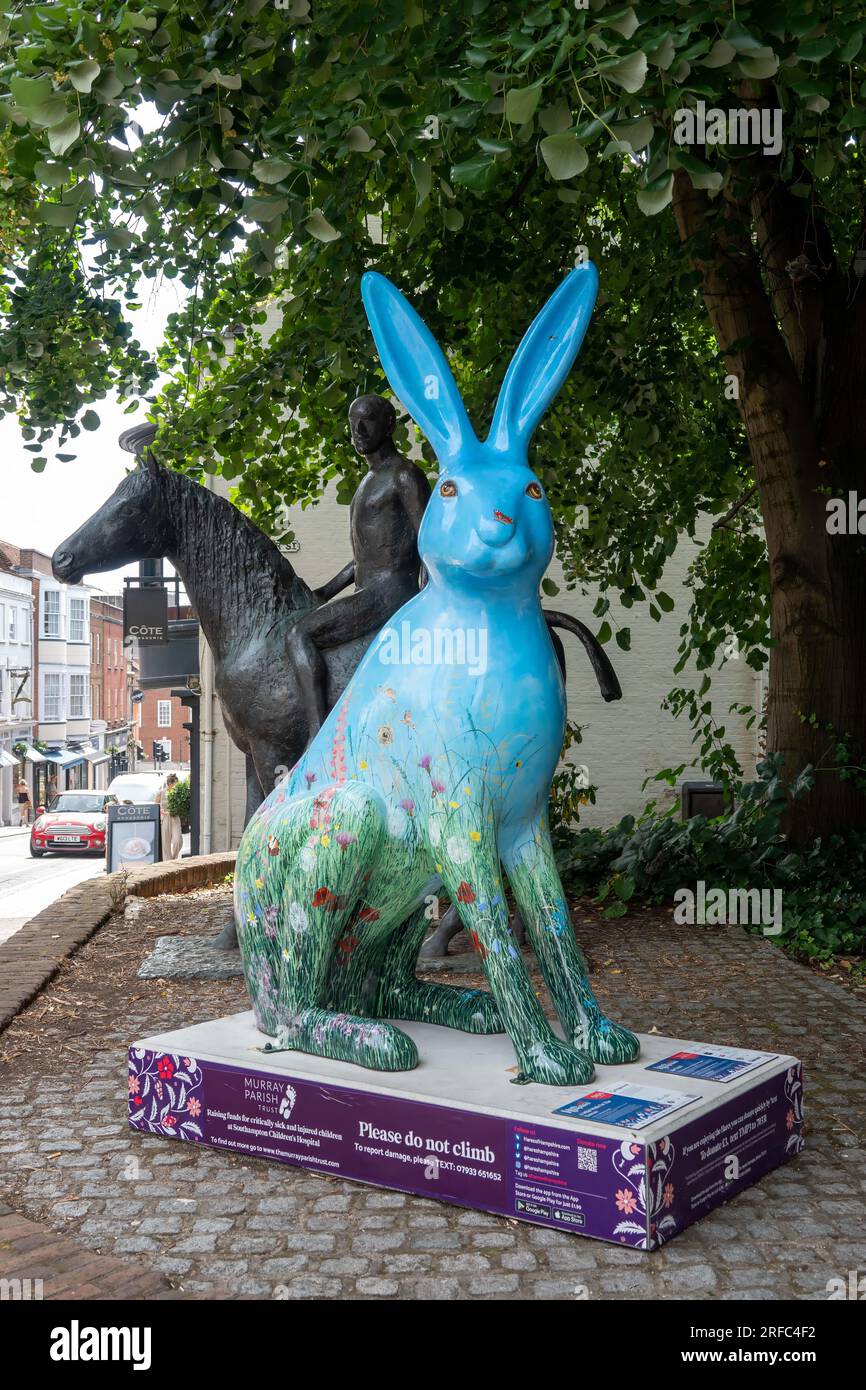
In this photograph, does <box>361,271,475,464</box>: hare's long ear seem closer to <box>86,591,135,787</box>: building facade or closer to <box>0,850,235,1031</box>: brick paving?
<box>0,850,235,1031</box>: brick paving

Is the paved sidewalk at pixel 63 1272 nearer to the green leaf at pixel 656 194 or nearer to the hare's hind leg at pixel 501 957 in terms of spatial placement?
the hare's hind leg at pixel 501 957

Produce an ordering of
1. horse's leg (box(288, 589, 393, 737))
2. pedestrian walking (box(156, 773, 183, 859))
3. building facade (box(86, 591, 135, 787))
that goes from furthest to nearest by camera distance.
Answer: building facade (box(86, 591, 135, 787)) < pedestrian walking (box(156, 773, 183, 859)) < horse's leg (box(288, 589, 393, 737))

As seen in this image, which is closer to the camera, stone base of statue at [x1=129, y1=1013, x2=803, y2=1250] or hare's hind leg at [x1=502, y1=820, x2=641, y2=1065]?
stone base of statue at [x1=129, y1=1013, x2=803, y2=1250]

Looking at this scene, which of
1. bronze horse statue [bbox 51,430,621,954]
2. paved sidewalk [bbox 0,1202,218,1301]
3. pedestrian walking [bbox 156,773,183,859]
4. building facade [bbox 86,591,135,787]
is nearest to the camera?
paved sidewalk [bbox 0,1202,218,1301]

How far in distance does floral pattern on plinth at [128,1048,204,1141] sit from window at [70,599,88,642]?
2081 inches

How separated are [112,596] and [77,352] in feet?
182

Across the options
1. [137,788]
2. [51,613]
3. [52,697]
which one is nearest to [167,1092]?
[137,788]

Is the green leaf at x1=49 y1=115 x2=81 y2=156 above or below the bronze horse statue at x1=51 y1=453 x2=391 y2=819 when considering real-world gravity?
above

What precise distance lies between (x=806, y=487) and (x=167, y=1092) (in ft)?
20.5

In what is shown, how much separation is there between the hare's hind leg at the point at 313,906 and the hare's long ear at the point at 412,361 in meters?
1.10

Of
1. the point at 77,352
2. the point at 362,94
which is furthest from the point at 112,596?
the point at 362,94

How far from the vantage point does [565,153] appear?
3482 mm

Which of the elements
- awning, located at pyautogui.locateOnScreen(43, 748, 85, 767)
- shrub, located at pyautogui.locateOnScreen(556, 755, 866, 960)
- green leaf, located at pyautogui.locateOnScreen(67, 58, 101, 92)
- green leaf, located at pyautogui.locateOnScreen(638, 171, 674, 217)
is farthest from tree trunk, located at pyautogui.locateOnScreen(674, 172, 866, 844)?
awning, located at pyautogui.locateOnScreen(43, 748, 85, 767)

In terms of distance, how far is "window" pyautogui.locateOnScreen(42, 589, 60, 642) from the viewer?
51125mm
